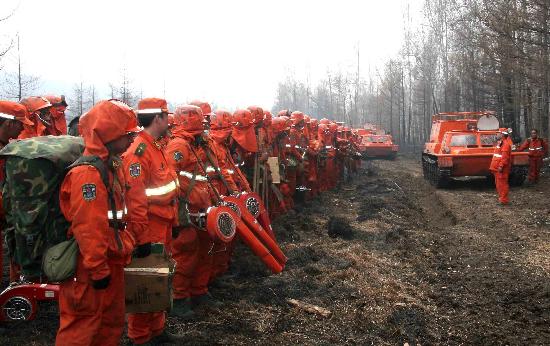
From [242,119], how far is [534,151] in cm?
1086

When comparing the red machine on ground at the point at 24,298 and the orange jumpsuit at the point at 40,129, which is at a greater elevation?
the orange jumpsuit at the point at 40,129

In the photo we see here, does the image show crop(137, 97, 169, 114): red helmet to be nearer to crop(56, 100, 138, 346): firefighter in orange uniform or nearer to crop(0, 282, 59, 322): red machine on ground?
crop(56, 100, 138, 346): firefighter in orange uniform

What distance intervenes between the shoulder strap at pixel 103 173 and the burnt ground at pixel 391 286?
5.87ft

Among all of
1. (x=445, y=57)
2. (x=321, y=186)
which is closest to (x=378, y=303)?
(x=321, y=186)

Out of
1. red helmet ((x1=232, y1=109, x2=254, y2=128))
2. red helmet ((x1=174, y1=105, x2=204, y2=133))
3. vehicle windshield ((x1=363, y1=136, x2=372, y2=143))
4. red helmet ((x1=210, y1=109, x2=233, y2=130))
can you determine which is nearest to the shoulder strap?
red helmet ((x1=174, y1=105, x2=204, y2=133))

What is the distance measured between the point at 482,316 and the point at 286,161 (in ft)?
22.8

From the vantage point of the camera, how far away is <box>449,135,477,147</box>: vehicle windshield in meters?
15.3

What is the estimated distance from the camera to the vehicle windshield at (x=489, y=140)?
15.2 m

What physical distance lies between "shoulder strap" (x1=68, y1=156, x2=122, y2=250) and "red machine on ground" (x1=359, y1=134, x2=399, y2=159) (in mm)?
27826

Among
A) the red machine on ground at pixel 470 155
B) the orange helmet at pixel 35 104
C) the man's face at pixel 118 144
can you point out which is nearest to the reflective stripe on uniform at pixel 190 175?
the man's face at pixel 118 144

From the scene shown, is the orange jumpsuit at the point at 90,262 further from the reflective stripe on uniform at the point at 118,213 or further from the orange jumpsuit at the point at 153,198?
the orange jumpsuit at the point at 153,198

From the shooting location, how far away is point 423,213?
486 inches

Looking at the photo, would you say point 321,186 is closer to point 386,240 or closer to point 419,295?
point 386,240

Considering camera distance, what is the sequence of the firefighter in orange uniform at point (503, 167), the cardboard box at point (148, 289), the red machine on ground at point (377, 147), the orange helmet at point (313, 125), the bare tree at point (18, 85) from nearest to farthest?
the cardboard box at point (148, 289) → the firefighter in orange uniform at point (503, 167) → the orange helmet at point (313, 125) → the bare tree at point (18, 85) → the red machine on ground at point (377, 147)
